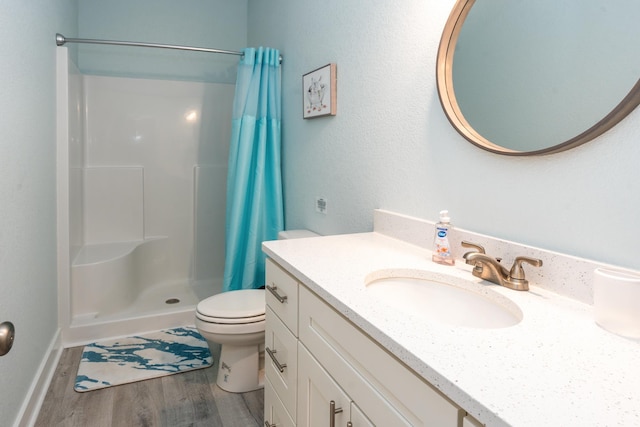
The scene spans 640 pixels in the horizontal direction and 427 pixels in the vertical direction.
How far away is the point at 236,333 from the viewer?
1.78 m

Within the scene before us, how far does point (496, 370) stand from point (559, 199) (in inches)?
21.8

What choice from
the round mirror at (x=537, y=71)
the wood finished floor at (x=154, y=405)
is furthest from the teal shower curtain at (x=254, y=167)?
the round mirror at (x=537, y=71)

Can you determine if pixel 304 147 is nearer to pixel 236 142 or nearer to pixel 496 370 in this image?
pixel 236 142

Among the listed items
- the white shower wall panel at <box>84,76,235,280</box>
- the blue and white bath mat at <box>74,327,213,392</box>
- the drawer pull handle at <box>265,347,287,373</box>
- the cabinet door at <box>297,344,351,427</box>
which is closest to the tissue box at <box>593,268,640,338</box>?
the cabinet door at <box>297,344,351,427</box>

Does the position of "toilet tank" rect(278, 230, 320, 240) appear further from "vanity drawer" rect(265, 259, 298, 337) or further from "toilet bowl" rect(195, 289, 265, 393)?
"vanity drawer" rect(265, 259, 298, 337)

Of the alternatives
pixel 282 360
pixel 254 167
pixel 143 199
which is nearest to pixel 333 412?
pixel 282 360

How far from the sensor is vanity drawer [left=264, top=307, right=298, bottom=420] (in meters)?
1.13

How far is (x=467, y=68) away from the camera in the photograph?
3.91ft

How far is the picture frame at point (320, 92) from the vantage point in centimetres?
188

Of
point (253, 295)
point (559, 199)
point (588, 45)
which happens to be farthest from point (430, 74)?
point (253, 295)

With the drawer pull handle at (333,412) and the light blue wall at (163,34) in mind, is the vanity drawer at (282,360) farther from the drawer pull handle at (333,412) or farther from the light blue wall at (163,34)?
the light blue wall at (163,34)

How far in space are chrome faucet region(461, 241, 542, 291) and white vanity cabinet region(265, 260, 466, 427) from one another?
39 cm

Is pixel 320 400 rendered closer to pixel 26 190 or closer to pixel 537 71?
pixel 537 71

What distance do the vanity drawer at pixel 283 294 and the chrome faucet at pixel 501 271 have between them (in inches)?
19.3
